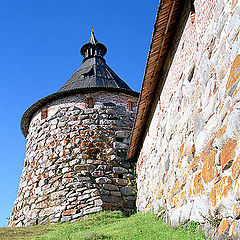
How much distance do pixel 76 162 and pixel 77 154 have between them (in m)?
A: 0.28

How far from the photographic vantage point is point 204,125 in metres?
3.92

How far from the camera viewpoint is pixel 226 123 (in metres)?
3.21

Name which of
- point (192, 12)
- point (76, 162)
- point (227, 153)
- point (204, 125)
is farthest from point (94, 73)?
point (227, 153)

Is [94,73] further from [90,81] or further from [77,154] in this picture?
[77,154]

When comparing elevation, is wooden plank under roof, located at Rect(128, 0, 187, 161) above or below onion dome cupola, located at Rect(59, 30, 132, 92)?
below

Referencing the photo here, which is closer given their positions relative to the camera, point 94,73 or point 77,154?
point 77,154

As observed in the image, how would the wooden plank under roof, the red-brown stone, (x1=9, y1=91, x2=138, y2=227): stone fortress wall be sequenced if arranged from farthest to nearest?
(x1=9, y1=91, x2=138, y2=227): stone fortress wall → the wooden plank under roof → the red-brown stone

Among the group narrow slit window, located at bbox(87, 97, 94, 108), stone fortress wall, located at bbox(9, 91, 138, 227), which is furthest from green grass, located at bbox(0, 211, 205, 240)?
narrow slit window, located at bbox(87, 97, 94, 108)

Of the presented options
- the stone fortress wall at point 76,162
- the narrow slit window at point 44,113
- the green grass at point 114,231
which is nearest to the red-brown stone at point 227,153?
the green grass at point 114,231

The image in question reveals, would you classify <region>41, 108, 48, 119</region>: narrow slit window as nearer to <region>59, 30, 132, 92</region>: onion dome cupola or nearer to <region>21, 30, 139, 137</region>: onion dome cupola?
<region>21, 30, 139, 137</region>: onion dome cupola

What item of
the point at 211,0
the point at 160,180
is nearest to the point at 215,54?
the point at 211,0

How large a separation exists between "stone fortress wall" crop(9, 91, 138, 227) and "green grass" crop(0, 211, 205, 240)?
0.80 meters

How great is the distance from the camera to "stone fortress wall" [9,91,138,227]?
30.6 feet

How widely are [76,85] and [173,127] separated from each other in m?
7.02
